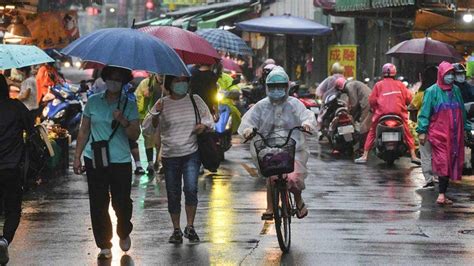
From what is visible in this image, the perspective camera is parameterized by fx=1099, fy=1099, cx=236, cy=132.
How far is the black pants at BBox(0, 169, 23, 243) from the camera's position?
10055 mm

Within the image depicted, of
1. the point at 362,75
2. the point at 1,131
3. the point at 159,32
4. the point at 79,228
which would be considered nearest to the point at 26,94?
the point at 159,32

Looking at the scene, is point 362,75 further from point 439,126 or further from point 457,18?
point 439,126

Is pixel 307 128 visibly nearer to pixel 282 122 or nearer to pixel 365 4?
pixel 282 122

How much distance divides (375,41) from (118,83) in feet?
69.5

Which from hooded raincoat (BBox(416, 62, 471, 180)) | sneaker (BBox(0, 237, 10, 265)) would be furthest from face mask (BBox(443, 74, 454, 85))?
sneaker (BBox(0, 237, 10, 265))

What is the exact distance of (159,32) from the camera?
13.4 metres

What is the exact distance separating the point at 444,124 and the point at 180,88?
438cm

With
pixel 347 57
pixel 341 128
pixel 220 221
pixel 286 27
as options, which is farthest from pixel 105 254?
pixel 286 27

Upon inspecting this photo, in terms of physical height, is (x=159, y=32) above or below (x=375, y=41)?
above

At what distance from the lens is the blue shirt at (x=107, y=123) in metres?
10.2

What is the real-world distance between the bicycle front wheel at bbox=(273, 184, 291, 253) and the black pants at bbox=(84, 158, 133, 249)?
142cm

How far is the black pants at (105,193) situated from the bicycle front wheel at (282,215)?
1423mm

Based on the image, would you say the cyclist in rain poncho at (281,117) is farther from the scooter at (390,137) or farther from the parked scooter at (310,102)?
the parked scooter at (310,102)

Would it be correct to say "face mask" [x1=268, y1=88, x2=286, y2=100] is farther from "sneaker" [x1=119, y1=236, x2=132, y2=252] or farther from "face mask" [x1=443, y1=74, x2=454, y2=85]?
"face mask" [x1=443, y1=74, x2=454, y2=85]
